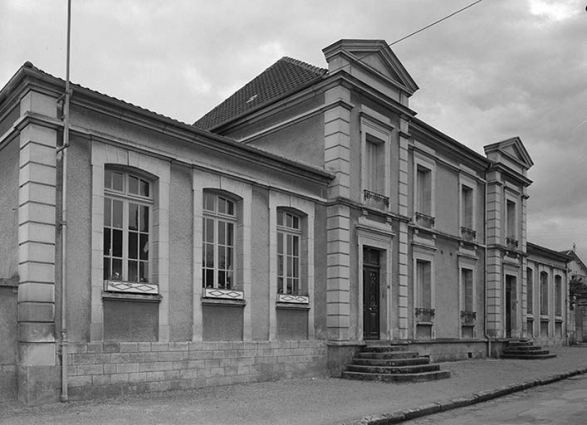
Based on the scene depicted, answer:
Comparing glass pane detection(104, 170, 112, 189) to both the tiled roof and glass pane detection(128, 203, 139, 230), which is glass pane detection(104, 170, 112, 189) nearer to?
glass pane detection(128, 203, 139, 230)

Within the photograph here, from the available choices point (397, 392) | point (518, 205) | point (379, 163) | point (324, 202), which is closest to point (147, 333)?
point (397, 392)

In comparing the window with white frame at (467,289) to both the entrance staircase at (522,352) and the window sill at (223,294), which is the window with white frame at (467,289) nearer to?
the entrance staircase at (522,352)

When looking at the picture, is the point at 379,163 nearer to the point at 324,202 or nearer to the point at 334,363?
the point at 324,202

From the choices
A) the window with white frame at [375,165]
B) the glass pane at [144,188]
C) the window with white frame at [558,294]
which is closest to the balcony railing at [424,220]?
the window with white frame at [375,165]

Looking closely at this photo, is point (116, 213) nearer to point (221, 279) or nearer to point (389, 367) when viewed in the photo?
point (221, 279)

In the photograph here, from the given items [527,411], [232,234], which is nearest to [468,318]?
[527,411]

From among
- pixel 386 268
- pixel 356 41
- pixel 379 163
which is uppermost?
pixel 356 41

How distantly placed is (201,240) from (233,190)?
4.38 feet

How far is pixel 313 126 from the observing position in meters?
15.9

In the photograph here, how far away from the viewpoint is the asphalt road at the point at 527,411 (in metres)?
9.34

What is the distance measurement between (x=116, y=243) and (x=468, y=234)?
47.0 feet

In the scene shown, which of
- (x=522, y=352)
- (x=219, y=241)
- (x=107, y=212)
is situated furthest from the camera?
(x=522, y=352)

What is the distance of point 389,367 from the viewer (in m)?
14.0

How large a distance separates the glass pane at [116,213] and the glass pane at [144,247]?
53 centimetres
